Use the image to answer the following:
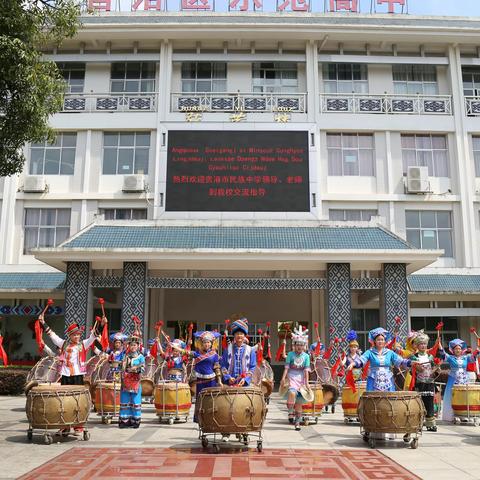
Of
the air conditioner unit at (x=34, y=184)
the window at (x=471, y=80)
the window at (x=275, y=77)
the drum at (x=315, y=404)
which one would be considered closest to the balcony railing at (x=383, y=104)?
the window at (x=471, y=80)

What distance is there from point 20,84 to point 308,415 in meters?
7.25

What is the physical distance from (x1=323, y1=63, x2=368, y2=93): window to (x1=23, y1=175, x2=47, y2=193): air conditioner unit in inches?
435

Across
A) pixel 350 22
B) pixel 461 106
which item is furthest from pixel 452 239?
pixel 350 22

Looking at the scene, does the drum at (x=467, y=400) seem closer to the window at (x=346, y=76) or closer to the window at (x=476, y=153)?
the window at (x=476, y=153)

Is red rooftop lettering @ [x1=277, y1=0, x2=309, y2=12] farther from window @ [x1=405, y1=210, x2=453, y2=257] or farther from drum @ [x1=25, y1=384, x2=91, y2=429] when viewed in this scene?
drum @ [x1=25, y1=384, x2=91, y2=429]

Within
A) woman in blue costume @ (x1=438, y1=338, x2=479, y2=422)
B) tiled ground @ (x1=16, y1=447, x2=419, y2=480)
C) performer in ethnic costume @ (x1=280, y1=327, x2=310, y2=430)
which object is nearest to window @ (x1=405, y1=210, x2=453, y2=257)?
woman in blue costume @ (x1=438, y1=338, x2=479, y2=422)

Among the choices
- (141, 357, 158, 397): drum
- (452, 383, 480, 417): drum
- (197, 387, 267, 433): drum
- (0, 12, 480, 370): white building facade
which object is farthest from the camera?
(0, 12, 480, 370): white building facade

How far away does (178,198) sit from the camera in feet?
61.9

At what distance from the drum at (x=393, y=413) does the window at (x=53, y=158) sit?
16118 millimetres

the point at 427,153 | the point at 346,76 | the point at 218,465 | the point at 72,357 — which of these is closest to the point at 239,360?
the point at 218,465

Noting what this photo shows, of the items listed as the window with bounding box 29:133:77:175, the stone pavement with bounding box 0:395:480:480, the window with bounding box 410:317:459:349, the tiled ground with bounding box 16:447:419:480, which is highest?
the window with bounding box 29:133:77:175

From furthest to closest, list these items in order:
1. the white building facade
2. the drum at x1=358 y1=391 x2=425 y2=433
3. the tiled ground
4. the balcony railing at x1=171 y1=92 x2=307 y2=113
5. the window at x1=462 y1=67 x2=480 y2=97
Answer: the window at x1=462 y1=67 x2=480 y2=97
the balcony railing at x1=171 y1=92 x2=307 y2=113
the white building facade
the drum at x1=358 y1=391 x2=425 y2=433
the tiled ground

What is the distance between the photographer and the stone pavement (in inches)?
258

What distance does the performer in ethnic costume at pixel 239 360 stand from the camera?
325 inches
